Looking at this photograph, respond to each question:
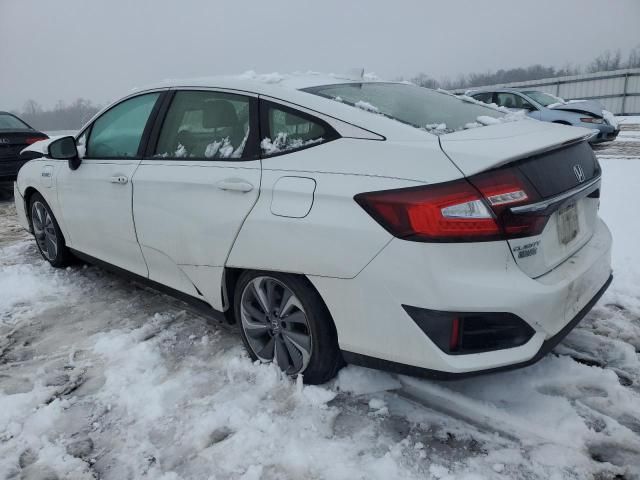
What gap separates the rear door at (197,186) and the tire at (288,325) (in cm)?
20

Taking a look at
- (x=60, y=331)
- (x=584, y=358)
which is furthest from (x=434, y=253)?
(x=60, y=331)

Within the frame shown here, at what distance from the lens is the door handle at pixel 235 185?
7.85 feet

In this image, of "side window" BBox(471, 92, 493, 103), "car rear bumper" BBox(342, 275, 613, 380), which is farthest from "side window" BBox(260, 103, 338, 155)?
"side window" BBox(471, 92, 493, 103)

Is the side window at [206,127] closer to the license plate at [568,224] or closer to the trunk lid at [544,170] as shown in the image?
the trunk lid at [544,170]

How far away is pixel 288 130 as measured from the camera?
239 cm

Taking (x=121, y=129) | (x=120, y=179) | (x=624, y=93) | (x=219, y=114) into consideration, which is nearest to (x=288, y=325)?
(x=219, y=114)

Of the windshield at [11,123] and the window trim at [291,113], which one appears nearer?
the window trim at [291,113]

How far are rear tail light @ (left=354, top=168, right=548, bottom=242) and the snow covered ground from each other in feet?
2.90

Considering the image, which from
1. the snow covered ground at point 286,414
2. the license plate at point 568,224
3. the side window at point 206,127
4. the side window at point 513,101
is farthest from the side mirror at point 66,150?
the side window at point 513,101

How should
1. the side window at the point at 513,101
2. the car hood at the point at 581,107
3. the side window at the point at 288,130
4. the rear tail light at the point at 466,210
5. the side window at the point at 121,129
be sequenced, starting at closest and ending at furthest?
1. the rear tail light at the point at 466,210
2. the side window at the point at 288,130
3. the side window at the point at 121,129
4. the car hood at the point at 581,107
5. the side window at the point at 513,101

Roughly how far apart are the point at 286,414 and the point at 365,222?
3.26 ft

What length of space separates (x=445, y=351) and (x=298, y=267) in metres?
0.72

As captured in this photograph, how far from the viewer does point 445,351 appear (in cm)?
194

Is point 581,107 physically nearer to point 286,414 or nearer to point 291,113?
point 291,113
